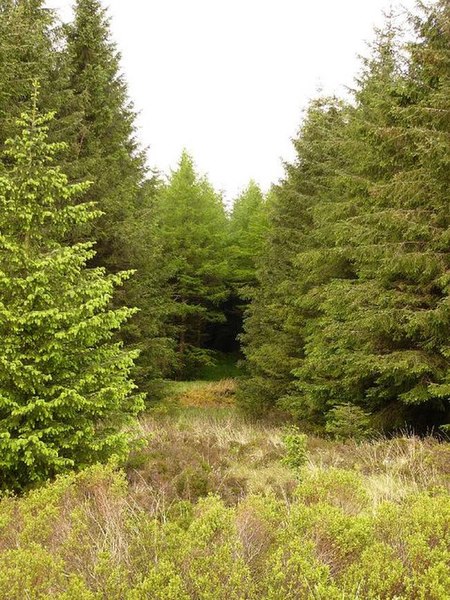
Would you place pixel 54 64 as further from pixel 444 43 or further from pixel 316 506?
pixel 316 506

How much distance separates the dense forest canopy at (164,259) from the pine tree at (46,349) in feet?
0.09

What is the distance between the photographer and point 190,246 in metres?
28.4

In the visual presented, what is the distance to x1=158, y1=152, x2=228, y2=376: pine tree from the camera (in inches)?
1105

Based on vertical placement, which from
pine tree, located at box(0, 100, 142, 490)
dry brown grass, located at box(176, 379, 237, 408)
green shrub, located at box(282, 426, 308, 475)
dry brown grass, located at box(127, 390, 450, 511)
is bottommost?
dry brown grass, located at box(176, 379, 237, 408)

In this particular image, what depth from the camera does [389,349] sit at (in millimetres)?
10102

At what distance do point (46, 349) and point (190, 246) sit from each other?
2238 centimetres

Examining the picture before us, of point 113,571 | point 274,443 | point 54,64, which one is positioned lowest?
point 274,443

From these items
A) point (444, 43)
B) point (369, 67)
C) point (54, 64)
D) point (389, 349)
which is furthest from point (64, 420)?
point (369, 67)

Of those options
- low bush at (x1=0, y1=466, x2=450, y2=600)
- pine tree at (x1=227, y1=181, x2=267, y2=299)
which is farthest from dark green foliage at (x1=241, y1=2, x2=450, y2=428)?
pine tree at (x1=227, y1=181, x2=267, y2=299)

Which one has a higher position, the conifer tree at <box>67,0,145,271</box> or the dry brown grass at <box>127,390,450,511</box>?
the conifer tree at <box>67,0,145,271</box>

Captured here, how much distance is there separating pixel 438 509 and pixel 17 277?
5.44 metres

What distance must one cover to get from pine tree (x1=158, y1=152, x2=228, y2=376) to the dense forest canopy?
217 inches

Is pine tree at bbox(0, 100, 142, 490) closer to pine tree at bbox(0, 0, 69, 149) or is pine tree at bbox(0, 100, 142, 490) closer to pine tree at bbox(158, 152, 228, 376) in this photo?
pine tree at bbox(0, 0, 69, 149)

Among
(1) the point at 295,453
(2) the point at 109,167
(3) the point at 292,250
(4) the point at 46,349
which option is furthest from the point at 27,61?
(1) the point at 295,453
